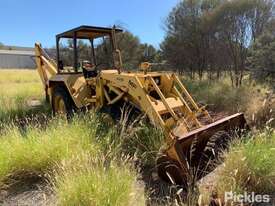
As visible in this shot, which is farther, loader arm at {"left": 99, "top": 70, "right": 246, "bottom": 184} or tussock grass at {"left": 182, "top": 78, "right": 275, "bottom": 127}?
tussock grass at {"left": 182, "top": 78, "right": 275, "bottom": 127}

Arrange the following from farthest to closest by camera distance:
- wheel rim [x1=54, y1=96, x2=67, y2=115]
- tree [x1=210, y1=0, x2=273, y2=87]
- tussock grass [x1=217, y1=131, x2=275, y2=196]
A: tree [x1=210, y1=0, x2=273, y2=87] < wheel rim [x1=54, y1=96, x2=67, y2=115] < tussock grass [x1=217, y1=131, x2=275, y2=196]

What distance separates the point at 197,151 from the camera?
4.68m

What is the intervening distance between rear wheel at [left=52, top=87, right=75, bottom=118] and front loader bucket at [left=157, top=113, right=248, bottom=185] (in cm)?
338

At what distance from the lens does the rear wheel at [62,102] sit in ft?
24.2

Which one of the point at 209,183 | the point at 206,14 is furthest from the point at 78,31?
the point at 206,14

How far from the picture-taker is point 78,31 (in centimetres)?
703

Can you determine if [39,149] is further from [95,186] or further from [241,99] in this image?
[241,99]

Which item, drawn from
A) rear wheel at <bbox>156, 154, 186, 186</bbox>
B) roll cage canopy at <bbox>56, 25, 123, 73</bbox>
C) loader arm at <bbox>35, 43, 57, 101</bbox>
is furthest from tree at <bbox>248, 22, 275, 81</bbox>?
loader arm at <bbox>35, 43, 57, 101</bbox>

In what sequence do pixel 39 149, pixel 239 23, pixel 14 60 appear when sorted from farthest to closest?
pixel 14 60
pixel 239 23
pixel 39 149

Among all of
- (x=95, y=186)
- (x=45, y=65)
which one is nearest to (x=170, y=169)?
(x=95, y=186)

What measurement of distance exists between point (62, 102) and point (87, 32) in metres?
1.88

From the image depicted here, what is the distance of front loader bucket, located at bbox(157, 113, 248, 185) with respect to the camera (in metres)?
3.94

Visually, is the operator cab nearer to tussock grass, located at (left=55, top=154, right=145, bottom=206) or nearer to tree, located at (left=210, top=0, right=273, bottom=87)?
tussock grass, located at (left=55, top=154, right=145, bottom=206)

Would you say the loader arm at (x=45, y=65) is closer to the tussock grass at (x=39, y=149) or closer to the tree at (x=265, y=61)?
the tussock grass at (x=39, y=149)
